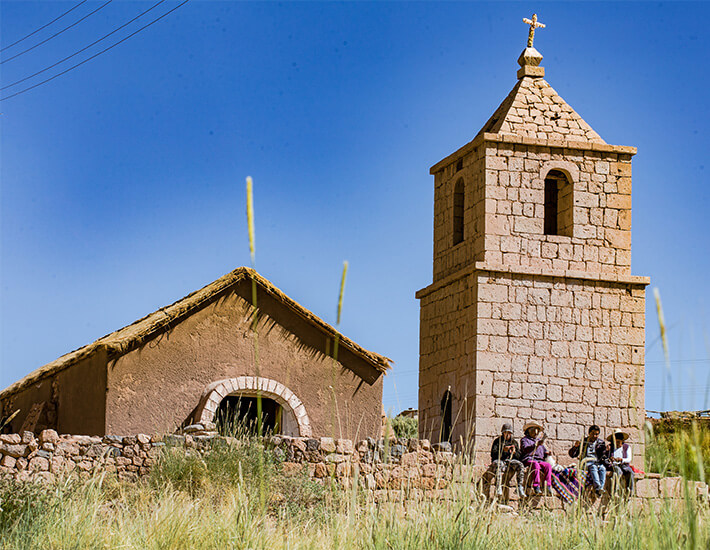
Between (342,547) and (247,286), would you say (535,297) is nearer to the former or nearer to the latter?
(247,286)

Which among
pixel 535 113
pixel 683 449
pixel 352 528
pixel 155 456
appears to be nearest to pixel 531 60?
pixel 535 113

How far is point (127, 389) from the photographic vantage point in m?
15.0

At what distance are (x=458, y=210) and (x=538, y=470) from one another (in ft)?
20.5

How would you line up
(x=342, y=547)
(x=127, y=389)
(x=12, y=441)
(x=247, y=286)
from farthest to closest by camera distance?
(x=247, y=286) < (x=127, y=389) < (x=12, y=441) < (x=342, y=547)

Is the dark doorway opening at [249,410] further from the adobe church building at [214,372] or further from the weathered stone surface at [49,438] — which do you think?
the weathered stone surface at [49,438]

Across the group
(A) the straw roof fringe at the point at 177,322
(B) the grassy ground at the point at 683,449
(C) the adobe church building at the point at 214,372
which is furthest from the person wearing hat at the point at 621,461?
(A) the straw roof fringe at the point at 177,322

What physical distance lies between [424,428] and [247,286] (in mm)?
4311

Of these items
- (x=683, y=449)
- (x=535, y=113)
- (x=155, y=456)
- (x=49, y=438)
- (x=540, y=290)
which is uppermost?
(x=535, y=113)

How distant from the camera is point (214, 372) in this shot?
15.7 m

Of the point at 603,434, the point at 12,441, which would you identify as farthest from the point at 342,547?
the point at 603,434

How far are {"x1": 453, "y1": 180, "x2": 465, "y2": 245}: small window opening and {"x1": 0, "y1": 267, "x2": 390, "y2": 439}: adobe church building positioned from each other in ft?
9.34

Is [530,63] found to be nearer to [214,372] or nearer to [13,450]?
[214,372]

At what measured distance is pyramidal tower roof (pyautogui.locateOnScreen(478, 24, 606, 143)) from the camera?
1702cm

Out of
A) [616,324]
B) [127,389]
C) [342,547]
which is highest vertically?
[616,324]
